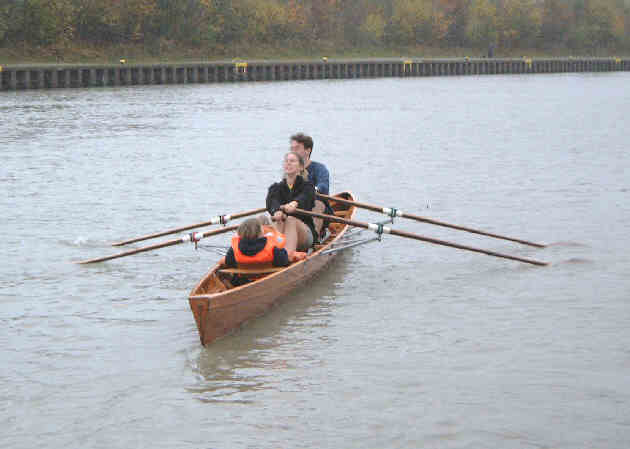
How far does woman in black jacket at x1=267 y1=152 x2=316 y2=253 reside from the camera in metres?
11.6

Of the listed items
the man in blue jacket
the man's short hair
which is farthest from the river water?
the man's short hair

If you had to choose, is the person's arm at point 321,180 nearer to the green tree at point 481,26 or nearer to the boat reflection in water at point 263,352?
the boat reflection in water at point 263,352

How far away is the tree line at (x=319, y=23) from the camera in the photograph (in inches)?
2817

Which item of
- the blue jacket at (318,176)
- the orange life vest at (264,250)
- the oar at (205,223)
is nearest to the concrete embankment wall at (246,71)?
the oar at (205,223)

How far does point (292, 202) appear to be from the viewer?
11.7 metres

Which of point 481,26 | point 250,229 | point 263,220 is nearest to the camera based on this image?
point 250,229

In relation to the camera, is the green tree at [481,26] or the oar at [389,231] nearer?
the oar at [389,231]

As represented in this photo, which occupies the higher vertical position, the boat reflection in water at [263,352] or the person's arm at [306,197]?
the person's arm at [306,197]

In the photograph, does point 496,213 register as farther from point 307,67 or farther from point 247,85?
point 307,67

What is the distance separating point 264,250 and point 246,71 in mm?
62048

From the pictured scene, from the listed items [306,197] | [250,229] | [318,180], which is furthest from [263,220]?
[318,180]

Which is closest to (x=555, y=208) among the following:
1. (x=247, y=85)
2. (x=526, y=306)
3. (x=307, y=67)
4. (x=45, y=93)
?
(x=526, y=306)

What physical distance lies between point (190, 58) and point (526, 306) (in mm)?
73961

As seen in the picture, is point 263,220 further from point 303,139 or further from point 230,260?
point 303,139
